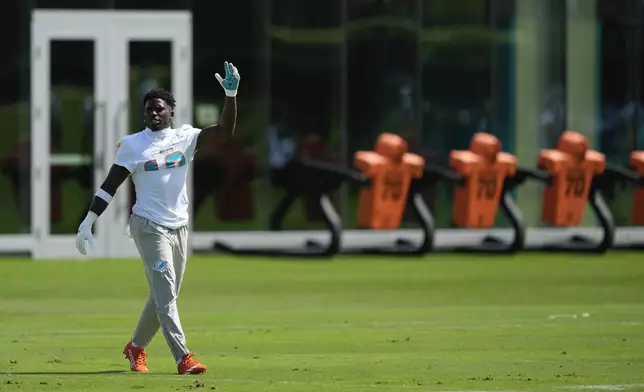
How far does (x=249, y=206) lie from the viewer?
83.2ft

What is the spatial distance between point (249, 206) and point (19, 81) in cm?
349

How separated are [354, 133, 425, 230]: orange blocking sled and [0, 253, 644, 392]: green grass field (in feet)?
2.78

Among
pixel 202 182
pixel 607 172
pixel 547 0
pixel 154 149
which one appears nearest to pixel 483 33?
pixel 547 0

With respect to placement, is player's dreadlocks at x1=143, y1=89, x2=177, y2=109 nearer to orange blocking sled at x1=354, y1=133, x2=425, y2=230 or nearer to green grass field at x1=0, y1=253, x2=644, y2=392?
green grass field at x1=0, y1=253, x2=644, y2=392

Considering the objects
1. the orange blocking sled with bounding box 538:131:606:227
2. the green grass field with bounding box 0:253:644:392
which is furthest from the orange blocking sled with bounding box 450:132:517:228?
the green grass field with bounding box 0:253:644:392

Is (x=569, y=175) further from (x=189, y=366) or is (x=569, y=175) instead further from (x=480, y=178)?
(x=189, y=366)

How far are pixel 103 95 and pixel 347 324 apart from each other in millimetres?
8712

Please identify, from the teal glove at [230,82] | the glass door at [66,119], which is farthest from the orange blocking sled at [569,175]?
the teal glove at [230,82]

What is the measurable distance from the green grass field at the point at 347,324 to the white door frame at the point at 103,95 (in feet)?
1.78

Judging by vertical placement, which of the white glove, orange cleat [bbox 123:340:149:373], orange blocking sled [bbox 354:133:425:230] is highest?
the white glove

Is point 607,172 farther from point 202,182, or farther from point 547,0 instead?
point 202,182

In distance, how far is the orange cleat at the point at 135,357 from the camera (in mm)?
11969

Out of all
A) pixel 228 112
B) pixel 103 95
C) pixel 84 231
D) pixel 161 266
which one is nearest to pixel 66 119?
pixel 103 95

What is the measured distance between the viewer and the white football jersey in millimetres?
11773
